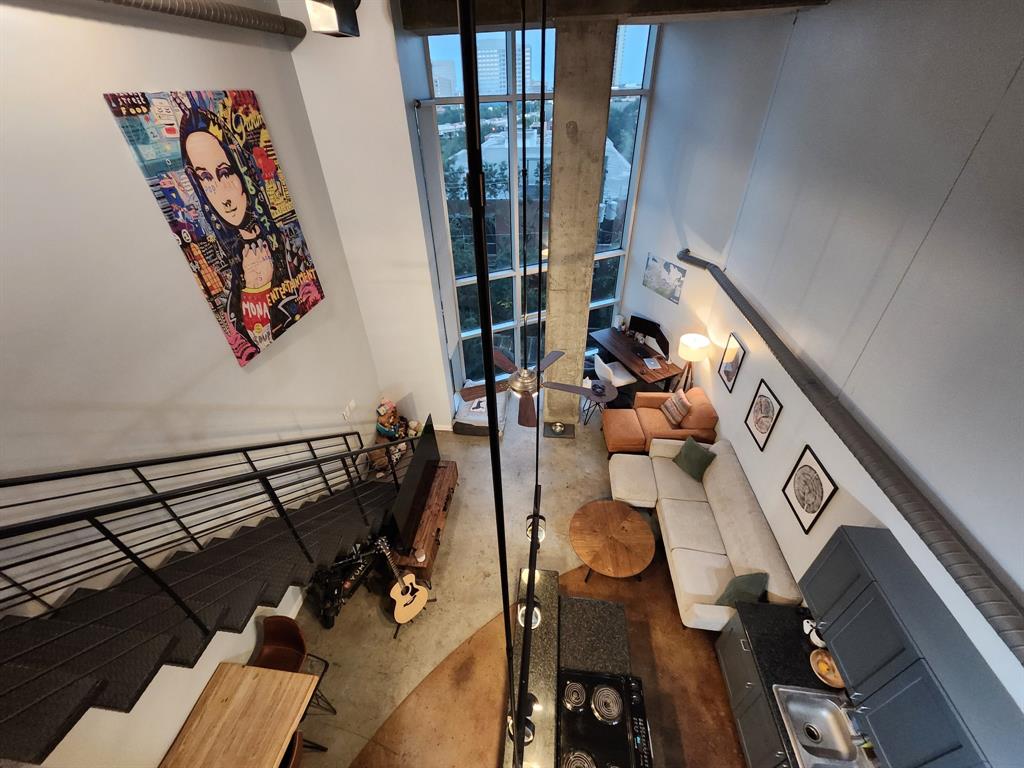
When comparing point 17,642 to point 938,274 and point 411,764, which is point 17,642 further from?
point 938,274

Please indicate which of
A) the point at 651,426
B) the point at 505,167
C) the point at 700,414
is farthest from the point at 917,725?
the point at 505,167

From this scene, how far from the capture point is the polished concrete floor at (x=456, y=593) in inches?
147

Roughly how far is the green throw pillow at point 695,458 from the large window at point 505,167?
2.16 metres

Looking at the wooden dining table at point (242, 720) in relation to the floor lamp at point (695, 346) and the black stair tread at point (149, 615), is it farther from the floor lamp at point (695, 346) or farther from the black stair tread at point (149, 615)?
the floor lamp at point (695, 346)

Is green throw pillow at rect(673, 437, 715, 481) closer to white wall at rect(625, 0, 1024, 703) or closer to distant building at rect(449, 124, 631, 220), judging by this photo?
white wall at rect(625, 0, 1024, 703)

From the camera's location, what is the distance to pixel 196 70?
305 cm

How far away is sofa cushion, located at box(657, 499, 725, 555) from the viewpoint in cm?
436

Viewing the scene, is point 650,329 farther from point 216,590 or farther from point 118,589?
point 118,589

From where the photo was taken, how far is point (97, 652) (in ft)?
7.35

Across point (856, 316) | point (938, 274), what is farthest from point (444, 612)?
point (938, 274)

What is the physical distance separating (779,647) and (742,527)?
3.52 feet

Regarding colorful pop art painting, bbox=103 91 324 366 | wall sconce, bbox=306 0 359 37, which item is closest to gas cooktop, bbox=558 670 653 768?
colorful pop art painting, bbox=103 91 324 366

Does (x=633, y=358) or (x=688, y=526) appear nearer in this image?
(x=688, y=526)

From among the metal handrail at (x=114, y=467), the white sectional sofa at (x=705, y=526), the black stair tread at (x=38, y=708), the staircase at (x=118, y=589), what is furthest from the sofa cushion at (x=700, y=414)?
the black stair tread at (x=38, y=708)
